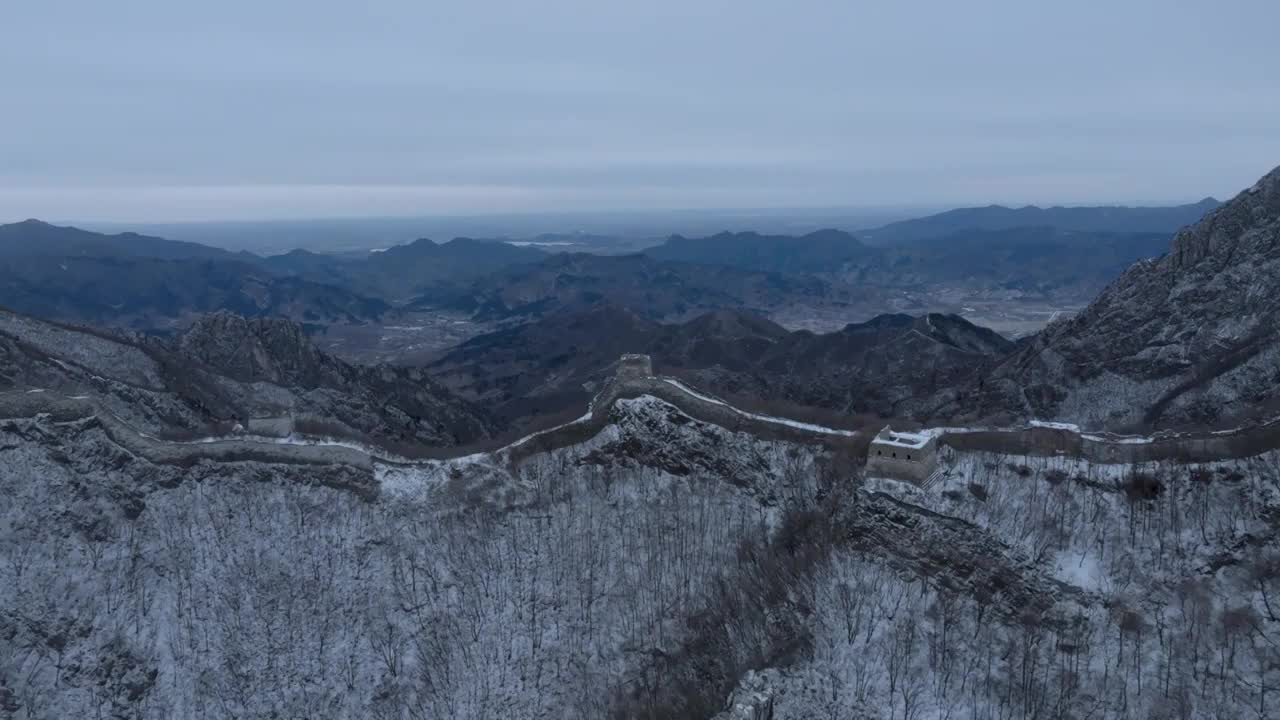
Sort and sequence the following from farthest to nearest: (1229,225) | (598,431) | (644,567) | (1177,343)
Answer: (1229,225)
(1177,343)
(598,431)
(644,567)

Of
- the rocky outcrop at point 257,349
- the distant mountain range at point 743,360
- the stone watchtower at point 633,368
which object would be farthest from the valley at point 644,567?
the rocky outcrop at point 257,349

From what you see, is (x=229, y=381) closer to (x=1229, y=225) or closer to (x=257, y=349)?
(x=257, y=349)

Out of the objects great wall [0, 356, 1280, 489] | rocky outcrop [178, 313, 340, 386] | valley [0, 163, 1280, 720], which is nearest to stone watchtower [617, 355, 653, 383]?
valley [0, 163, 1280, 720]

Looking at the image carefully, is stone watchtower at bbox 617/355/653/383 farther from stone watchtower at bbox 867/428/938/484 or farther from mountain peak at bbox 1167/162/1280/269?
mountain peak at bbox 1167/162/1280/269

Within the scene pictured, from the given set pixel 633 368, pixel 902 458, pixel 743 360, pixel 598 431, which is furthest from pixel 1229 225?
pixel 743 360

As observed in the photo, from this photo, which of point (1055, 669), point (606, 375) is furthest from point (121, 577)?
point (606, 375)
